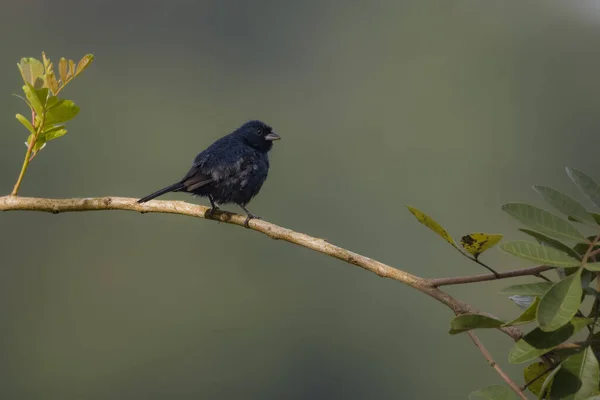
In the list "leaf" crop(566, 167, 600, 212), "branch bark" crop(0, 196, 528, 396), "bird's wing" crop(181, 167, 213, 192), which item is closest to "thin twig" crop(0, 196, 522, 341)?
"branch bark" crop(0, 196, 528, 396)

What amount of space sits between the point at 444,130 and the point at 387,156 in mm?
9658

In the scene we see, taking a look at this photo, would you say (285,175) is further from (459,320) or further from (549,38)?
(459,320)

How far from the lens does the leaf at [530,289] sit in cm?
192

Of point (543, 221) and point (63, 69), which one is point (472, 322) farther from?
point (63, 69)

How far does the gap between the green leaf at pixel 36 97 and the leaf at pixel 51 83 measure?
3.4 inches

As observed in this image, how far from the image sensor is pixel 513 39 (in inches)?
5709

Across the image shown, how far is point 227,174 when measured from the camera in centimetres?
562

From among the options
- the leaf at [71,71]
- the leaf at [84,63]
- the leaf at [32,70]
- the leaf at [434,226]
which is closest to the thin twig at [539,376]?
the leaf at [434,226]

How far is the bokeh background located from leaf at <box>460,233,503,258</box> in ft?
210

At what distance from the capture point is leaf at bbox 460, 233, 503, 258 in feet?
6.77

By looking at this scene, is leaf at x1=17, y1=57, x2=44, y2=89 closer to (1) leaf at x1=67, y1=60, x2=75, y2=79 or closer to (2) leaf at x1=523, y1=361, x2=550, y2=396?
(1) leaf at x1=67, y1=60, x2=75, y2=79

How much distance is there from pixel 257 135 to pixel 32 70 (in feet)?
12.0

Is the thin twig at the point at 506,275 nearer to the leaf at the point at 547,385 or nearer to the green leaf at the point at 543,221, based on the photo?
the green leaf at the point at 543,221

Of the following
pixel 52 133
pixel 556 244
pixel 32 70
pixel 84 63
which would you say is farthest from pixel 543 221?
pixel 32 70
